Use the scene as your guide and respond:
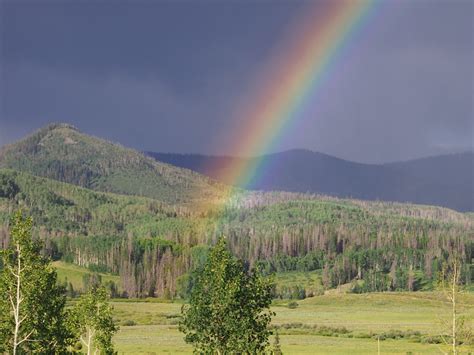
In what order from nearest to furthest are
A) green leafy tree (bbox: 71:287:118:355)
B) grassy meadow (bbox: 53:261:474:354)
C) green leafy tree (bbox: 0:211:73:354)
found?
1. green leafy tree (bbox: 0:211:73:354)
2. green leafy tree (bbox: 71:287:118:355)
3. grassy meadow (bbox: 53:261:474:354)

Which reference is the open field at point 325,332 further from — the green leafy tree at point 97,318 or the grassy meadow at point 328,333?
the green leafy tree at point 97,318

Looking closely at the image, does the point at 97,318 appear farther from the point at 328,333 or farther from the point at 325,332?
the point at 325,332

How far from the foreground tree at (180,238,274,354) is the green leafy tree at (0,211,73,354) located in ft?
34.5

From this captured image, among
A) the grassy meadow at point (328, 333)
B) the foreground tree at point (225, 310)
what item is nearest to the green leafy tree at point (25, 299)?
the foreground tree at point (225, 310)

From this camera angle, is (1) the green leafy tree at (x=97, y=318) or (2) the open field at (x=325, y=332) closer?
(1) the green leafy tree at (x=97, y=318)

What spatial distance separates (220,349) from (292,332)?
93167 millimetres

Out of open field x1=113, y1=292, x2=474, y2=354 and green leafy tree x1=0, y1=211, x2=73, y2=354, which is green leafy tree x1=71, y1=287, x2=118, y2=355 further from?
open field x1=113, y1=292, x2=474, y2=354

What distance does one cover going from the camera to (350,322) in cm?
17062

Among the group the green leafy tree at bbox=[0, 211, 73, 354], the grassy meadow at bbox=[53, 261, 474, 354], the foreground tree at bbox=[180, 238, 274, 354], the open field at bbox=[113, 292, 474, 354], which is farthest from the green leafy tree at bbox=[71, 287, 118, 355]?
the open field at bbox=[113, 292, 474, 354]

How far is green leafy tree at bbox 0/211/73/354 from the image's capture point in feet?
176

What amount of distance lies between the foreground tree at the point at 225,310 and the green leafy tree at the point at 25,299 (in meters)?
10.5

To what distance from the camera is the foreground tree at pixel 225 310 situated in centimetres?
5628

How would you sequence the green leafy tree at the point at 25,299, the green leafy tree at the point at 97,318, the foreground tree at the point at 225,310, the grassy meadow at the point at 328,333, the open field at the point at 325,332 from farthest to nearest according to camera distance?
the open field at the point at 325,332
the grassy meadow at the point at 328,333
the green leafy tree at the point at 97,318
the foreground tree at the point at 225,310
the green leafy tree at the point at 25,299

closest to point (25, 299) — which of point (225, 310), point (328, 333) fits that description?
point (225, 310)
